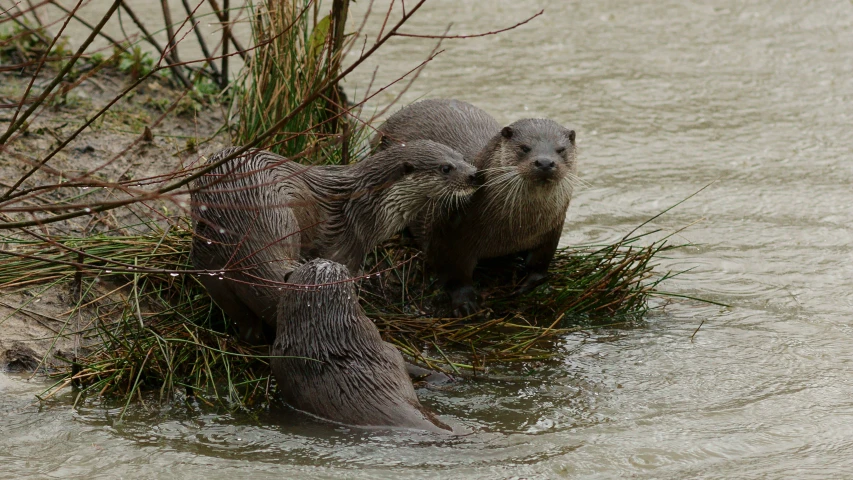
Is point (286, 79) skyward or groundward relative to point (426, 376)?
skyward

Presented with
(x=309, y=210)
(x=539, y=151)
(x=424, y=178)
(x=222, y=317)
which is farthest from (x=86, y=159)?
(x=539, y=151)

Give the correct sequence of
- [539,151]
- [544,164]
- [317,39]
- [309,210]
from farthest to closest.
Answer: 1. [317,39]
2. [539,151]
3. [544,164]
4. [309,210]

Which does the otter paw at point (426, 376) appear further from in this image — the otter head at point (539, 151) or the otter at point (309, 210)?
the otter head at point (539, 151)

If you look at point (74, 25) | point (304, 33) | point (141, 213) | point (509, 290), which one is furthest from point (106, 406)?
point (74, 25)

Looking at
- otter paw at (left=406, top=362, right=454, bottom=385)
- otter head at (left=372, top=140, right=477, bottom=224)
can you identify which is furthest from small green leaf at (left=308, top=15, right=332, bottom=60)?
otter paw at (left=406, top=362, right=454, bottom=385)

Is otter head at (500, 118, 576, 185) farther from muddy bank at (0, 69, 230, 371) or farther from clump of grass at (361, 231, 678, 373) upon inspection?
muddy bank at (0, 69, 230, 371)

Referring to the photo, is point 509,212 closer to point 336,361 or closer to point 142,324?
point 336,361

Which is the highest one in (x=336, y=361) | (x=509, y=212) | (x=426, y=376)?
(x=509, y=212)

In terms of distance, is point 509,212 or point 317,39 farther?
point 317,39

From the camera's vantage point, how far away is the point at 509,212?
412 centimetres

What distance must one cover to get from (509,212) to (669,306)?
2.77 ft

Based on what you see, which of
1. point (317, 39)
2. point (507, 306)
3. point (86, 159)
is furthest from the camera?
point (86, 159)

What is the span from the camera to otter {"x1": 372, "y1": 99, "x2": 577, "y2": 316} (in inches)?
160

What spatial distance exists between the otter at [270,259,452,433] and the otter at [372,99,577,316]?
0.79m
